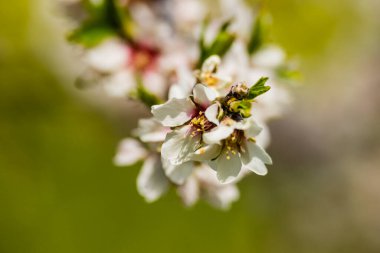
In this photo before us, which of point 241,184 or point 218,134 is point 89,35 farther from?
point 241,184

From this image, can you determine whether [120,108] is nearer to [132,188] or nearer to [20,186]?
[132,188]

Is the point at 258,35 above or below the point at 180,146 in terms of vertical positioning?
above

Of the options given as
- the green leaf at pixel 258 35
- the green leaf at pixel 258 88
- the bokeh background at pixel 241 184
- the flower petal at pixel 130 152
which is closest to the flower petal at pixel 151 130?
the flower petal at pixel 130 152

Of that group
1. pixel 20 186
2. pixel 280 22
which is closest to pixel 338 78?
pixel 280 22

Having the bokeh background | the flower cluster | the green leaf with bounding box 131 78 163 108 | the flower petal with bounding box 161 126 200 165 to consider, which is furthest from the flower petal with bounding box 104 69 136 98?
the bokeh background

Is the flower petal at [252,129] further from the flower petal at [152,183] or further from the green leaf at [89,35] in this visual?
the green leaf at [89,35]

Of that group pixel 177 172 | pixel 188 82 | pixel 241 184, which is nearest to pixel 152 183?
pixel 177 172
